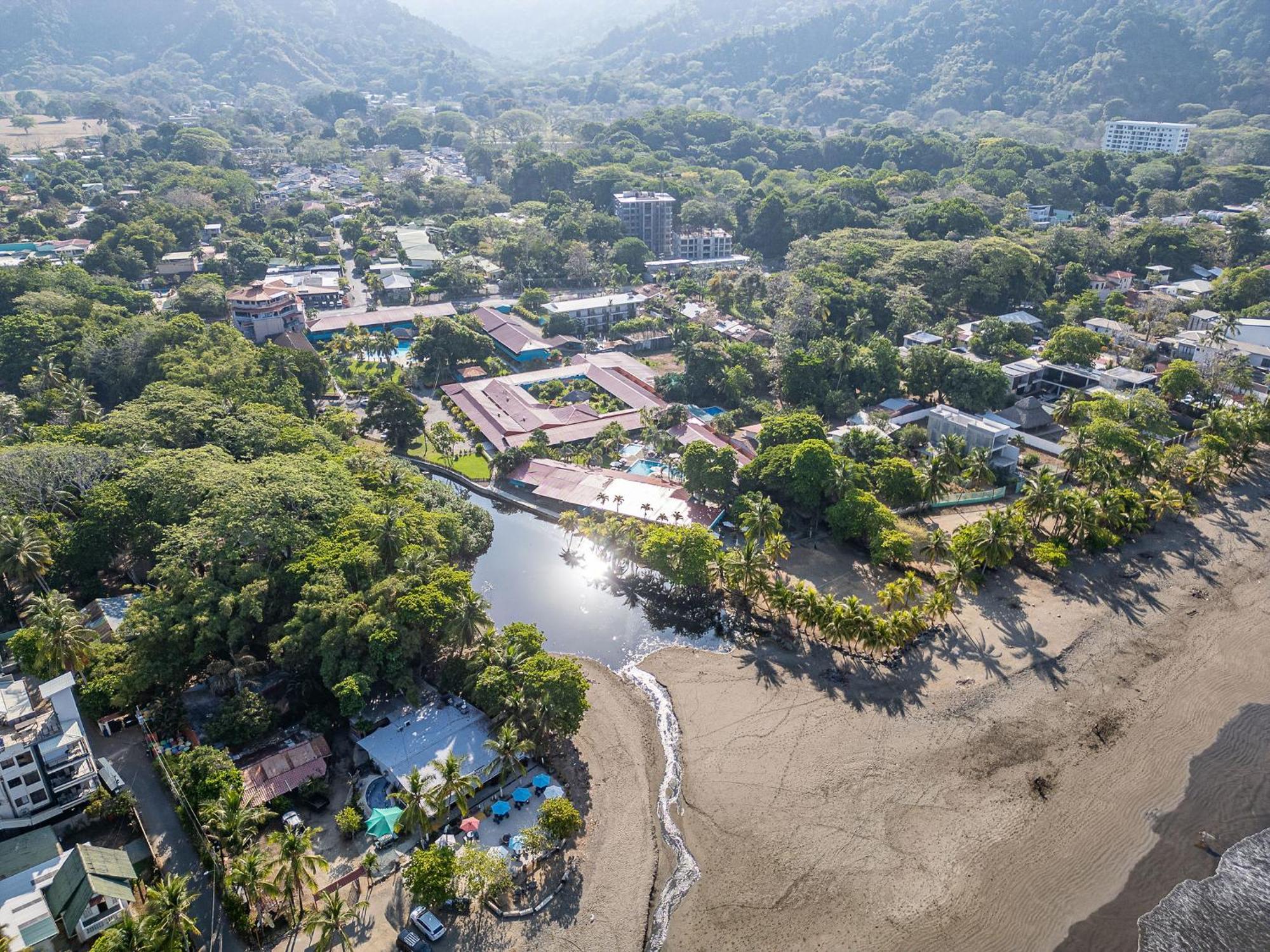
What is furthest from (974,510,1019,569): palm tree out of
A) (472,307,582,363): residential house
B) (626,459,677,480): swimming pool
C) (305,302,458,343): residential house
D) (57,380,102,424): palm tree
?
(305,302,458,343): residential house

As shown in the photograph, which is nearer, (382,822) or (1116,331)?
(382,822)

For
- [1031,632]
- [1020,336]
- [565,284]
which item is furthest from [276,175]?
[1031,632]

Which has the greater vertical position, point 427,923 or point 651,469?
point 427,923

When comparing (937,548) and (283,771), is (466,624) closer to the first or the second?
(283,771)

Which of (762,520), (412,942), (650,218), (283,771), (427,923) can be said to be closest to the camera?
(412,942)

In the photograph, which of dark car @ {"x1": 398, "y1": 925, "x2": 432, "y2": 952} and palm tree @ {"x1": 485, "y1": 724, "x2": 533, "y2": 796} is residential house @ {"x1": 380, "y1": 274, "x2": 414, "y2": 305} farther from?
dark car @ {"x1": 398, "y1": 925, "x2": 432, "y2": 952}

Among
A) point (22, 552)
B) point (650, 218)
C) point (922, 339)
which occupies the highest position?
point (22, 552)

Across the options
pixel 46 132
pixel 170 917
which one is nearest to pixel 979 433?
pixel 170 917
